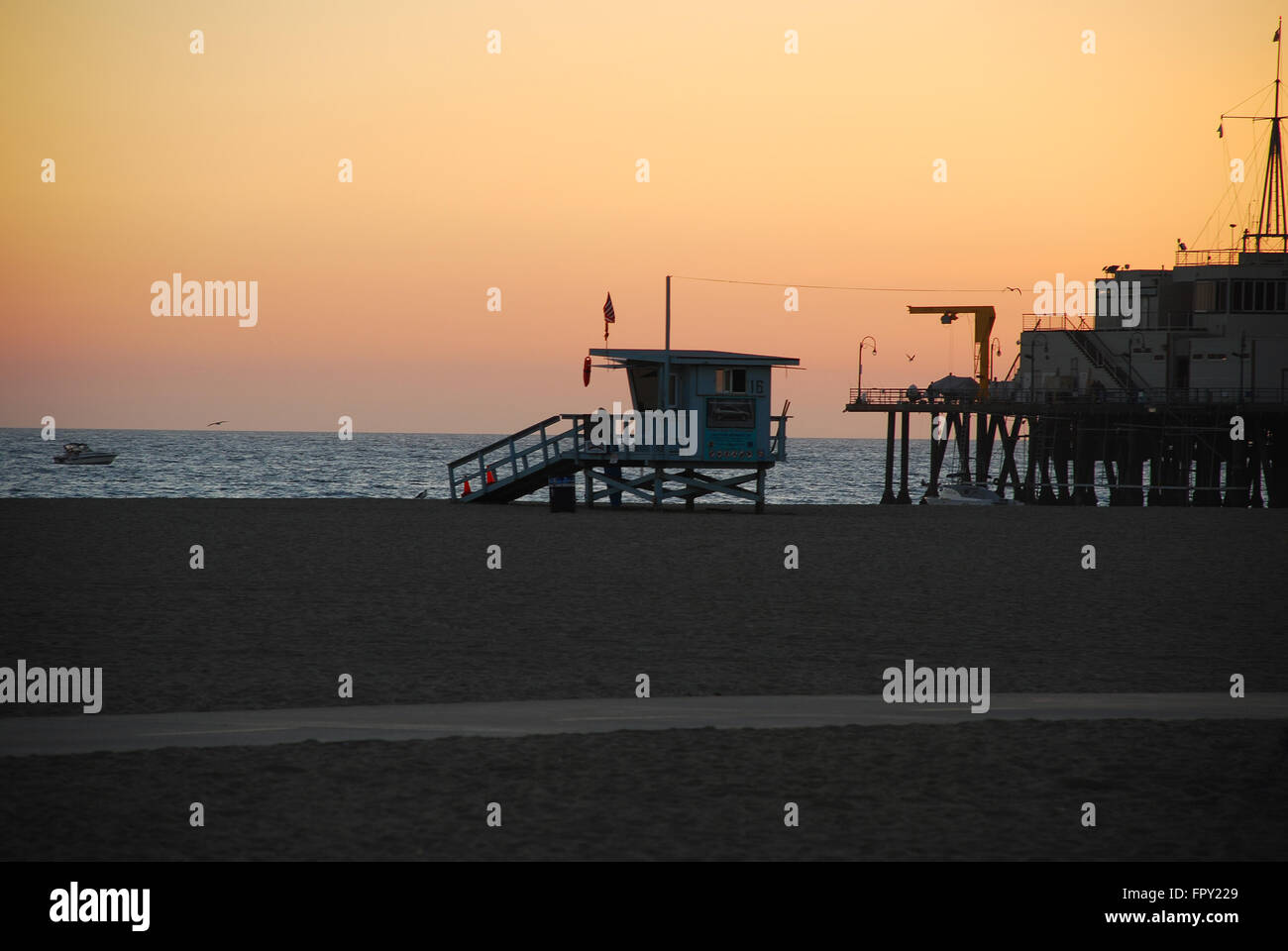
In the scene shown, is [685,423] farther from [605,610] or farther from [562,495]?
[605,610]

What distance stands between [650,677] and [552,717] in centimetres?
224

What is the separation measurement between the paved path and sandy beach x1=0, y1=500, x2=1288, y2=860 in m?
0.33

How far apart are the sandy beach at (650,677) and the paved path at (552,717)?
33 centimetres

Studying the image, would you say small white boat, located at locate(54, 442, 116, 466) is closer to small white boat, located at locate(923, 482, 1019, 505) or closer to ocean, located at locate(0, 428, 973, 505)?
ocean, located at locate(0, 428, 973, 505)

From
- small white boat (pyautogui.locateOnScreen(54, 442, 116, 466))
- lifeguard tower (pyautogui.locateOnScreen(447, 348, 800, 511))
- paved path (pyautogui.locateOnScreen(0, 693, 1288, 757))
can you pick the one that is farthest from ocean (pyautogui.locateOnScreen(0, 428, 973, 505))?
paved path (pyautogui.locateOnScreen(0, 693, 1288, 757))

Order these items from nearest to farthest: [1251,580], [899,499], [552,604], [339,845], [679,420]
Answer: [339,845]
[552,604]
[1251,580]
[679,420]
[899,499]

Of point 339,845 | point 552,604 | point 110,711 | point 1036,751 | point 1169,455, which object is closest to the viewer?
point 339,845

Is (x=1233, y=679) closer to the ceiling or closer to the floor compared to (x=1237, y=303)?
closer to the floor

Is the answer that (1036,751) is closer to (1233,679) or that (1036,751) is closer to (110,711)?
(1233,679)

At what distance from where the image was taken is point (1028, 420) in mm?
79312

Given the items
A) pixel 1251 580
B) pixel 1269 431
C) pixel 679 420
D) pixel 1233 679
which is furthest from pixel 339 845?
pixel 1269 431

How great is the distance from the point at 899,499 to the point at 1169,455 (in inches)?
649

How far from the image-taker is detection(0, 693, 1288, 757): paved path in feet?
34.5

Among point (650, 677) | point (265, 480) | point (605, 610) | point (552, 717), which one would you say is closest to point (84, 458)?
point (265, 480)
